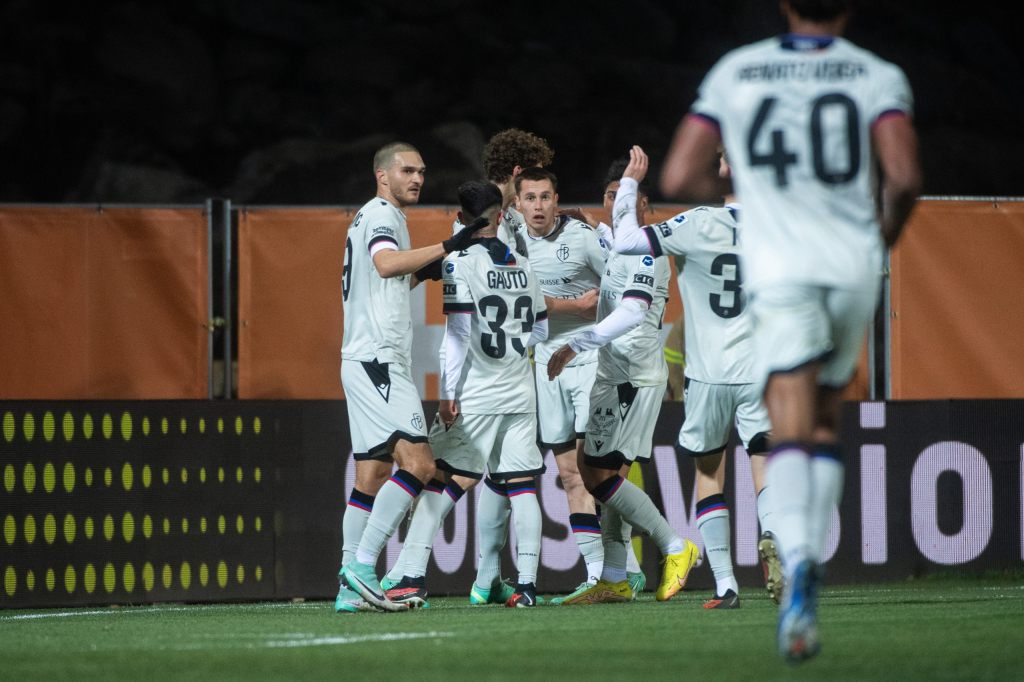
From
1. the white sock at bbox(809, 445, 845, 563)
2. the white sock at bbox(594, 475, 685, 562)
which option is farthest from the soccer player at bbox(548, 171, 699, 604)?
the white sock at bbox(809, 445, 845, 563)

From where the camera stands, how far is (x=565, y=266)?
8477 millimetres

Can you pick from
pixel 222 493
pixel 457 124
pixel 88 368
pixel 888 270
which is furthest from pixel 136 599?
pixel 457 124

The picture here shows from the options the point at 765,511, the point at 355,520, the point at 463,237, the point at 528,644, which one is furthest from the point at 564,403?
the point at 528,644

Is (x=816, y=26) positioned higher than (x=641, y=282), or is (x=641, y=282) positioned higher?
(x=816, y=26)

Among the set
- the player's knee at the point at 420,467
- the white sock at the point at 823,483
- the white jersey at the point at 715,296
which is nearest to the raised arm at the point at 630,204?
the white jersey at the point at 715,296

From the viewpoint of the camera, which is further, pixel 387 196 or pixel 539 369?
pixel 539 369

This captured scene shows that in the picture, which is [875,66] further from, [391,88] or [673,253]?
[391,88]

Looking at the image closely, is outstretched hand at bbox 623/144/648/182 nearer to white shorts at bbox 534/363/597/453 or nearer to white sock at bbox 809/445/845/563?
white sock at bbox 809/445/845/563

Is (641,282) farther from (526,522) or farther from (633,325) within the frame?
(526,522)

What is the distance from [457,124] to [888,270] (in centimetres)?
809

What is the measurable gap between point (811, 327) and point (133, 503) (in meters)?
5.27

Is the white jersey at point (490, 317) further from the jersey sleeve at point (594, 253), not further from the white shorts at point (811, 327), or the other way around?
the white shorts at point (811, 327)

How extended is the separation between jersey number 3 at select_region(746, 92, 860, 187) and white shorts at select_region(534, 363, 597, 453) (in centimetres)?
388

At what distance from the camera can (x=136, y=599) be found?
855 centimetres
